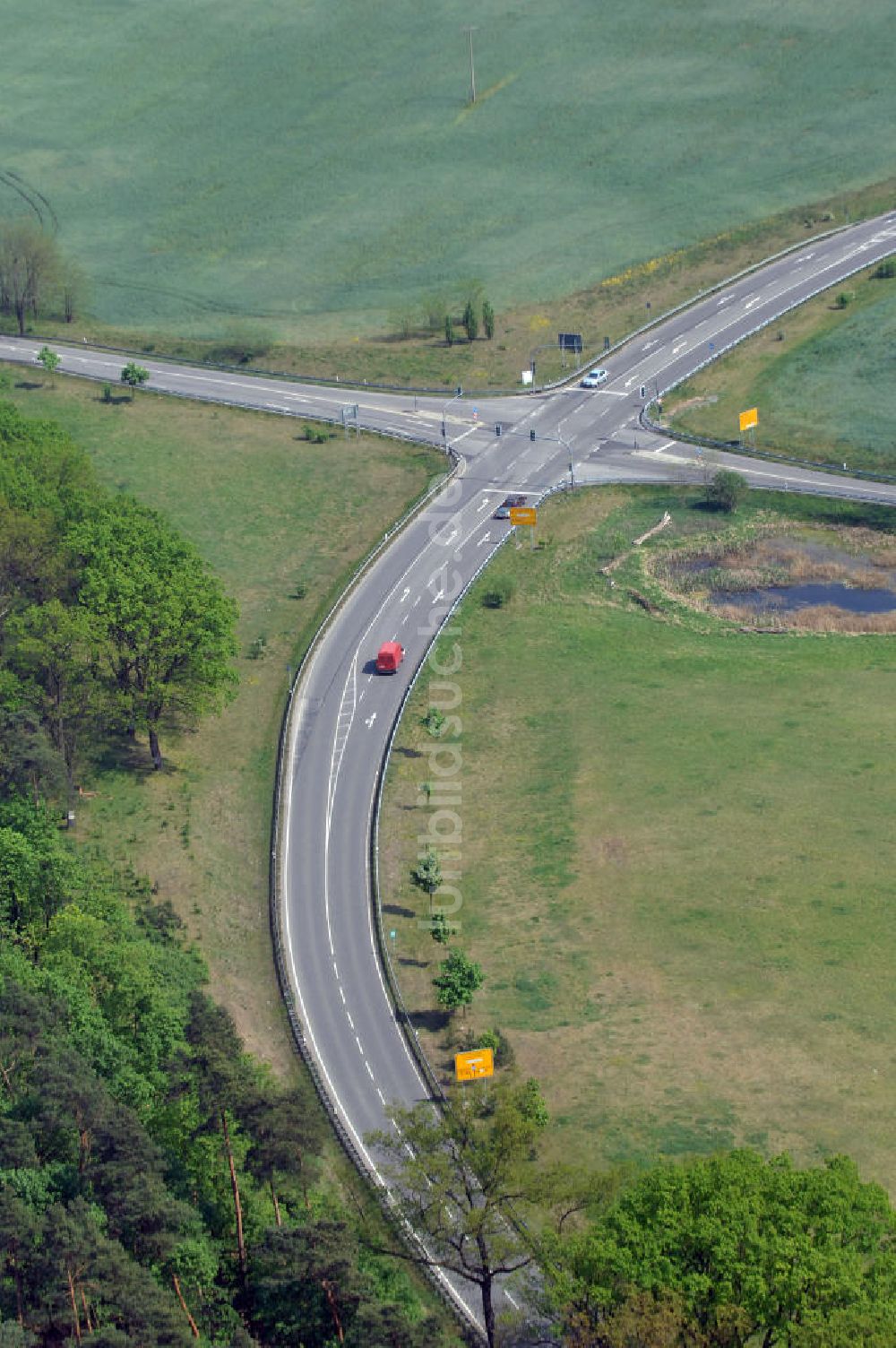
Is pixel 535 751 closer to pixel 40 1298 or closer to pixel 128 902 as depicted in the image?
pixel 128 902

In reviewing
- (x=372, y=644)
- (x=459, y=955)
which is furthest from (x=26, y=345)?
(x=459, y=955)

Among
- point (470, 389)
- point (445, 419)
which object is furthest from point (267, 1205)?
point (470, 389)

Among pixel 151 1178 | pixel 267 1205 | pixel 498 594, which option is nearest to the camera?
pixel 151 1178

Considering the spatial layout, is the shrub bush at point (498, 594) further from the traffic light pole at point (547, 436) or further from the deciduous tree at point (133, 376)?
the deciduous tree at point (133, 376)

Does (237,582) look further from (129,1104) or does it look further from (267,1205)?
(267,1205)

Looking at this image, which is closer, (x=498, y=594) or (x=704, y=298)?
(x=498, y=594)
